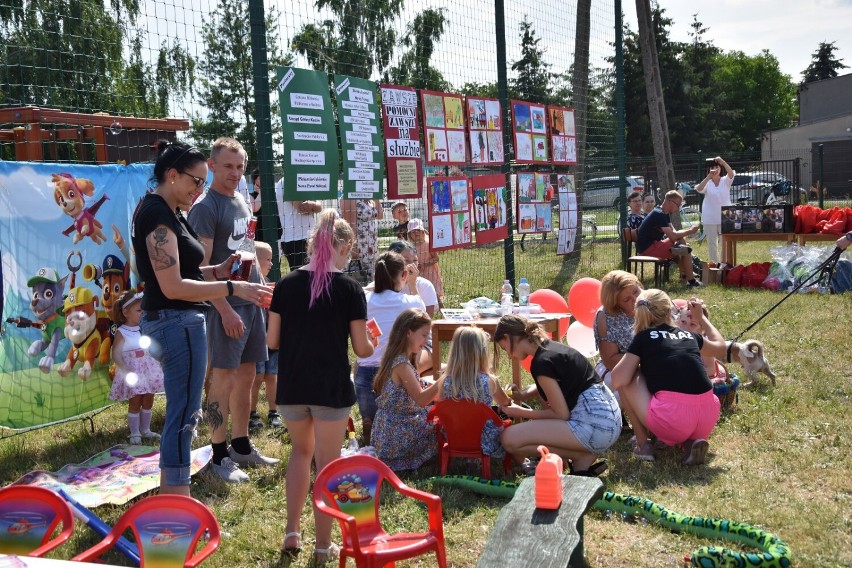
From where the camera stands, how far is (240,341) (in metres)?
5.00

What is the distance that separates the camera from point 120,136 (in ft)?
20.5

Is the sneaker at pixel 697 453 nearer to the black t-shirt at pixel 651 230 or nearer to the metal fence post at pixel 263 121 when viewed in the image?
the metal fence post at pixel 263 121

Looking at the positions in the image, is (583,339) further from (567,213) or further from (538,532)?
(538,532)

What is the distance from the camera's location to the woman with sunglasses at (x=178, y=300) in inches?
146

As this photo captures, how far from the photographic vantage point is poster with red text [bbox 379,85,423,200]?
311 inches

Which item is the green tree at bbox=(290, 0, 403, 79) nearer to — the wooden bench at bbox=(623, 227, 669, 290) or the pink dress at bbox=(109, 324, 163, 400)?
the pink dress at bbox=(109, 324, 163, 400)

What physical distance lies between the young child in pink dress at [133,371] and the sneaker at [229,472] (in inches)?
43.3

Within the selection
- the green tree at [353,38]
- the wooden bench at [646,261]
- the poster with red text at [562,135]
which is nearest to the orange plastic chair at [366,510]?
the green tree at [353,38]

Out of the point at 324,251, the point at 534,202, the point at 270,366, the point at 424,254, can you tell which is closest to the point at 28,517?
the point at 324,251

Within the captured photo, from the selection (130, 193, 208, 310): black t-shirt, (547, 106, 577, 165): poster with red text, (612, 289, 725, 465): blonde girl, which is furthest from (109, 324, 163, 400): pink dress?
(547, 106, 577, 165): poster with red text

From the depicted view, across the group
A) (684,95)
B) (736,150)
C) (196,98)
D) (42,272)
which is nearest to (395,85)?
(196,98)

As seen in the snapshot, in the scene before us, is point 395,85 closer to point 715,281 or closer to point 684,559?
point 684,559

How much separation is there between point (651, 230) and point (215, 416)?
9.29m

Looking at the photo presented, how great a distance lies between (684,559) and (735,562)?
29 centimetres
